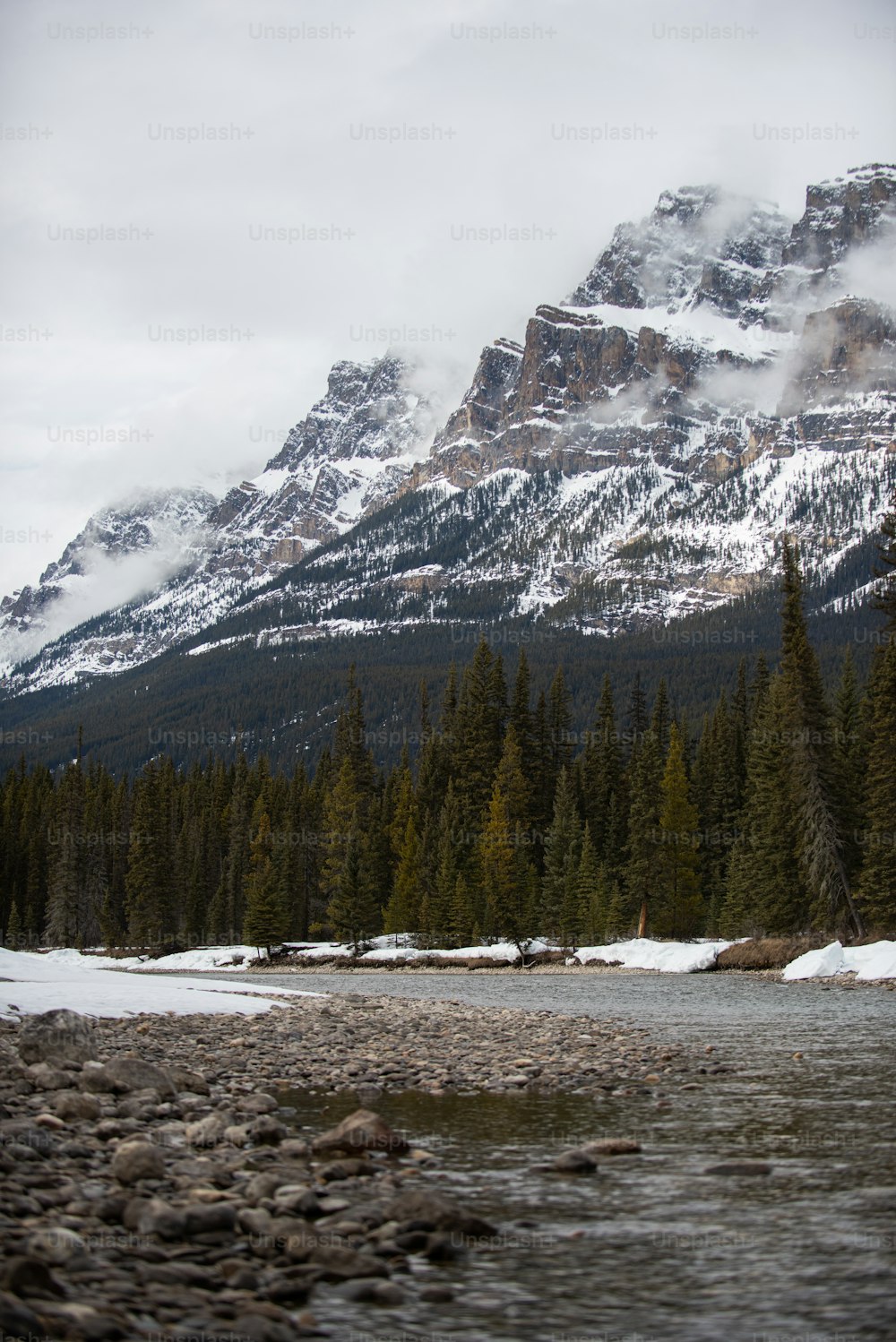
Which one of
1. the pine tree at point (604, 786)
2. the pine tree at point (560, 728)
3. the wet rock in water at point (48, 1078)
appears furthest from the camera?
the pine tree at point (560, 728)

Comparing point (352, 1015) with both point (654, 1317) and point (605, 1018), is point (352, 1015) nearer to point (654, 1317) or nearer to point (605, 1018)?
point (605, 1018)

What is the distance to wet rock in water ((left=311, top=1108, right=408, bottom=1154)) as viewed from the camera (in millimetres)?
11734

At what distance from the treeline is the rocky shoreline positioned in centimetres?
3297

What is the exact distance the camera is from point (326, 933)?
90.6 metres

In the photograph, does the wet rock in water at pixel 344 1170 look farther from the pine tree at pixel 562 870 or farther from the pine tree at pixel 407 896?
the pine tree at pixel 407 896

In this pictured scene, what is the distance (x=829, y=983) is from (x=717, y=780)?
140 ft

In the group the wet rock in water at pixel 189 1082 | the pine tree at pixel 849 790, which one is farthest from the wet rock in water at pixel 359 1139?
the pine tree at pixel 849 790

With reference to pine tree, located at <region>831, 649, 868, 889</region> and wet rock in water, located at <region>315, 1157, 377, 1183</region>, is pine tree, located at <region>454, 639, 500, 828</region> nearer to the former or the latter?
pine tree, located at <region>831, 649, 868, 889</region>

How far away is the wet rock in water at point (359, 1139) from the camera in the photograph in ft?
38.5

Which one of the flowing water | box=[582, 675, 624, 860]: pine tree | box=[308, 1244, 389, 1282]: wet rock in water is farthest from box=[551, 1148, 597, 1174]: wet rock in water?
box=[582, 675, 624, 860]: pine tree

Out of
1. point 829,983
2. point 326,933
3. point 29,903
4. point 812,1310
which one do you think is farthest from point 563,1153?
point 29,903

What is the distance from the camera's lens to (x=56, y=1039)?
53.2 feet

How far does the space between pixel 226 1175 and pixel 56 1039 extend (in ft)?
23.2

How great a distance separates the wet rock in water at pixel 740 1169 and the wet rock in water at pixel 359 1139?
3352 mm
